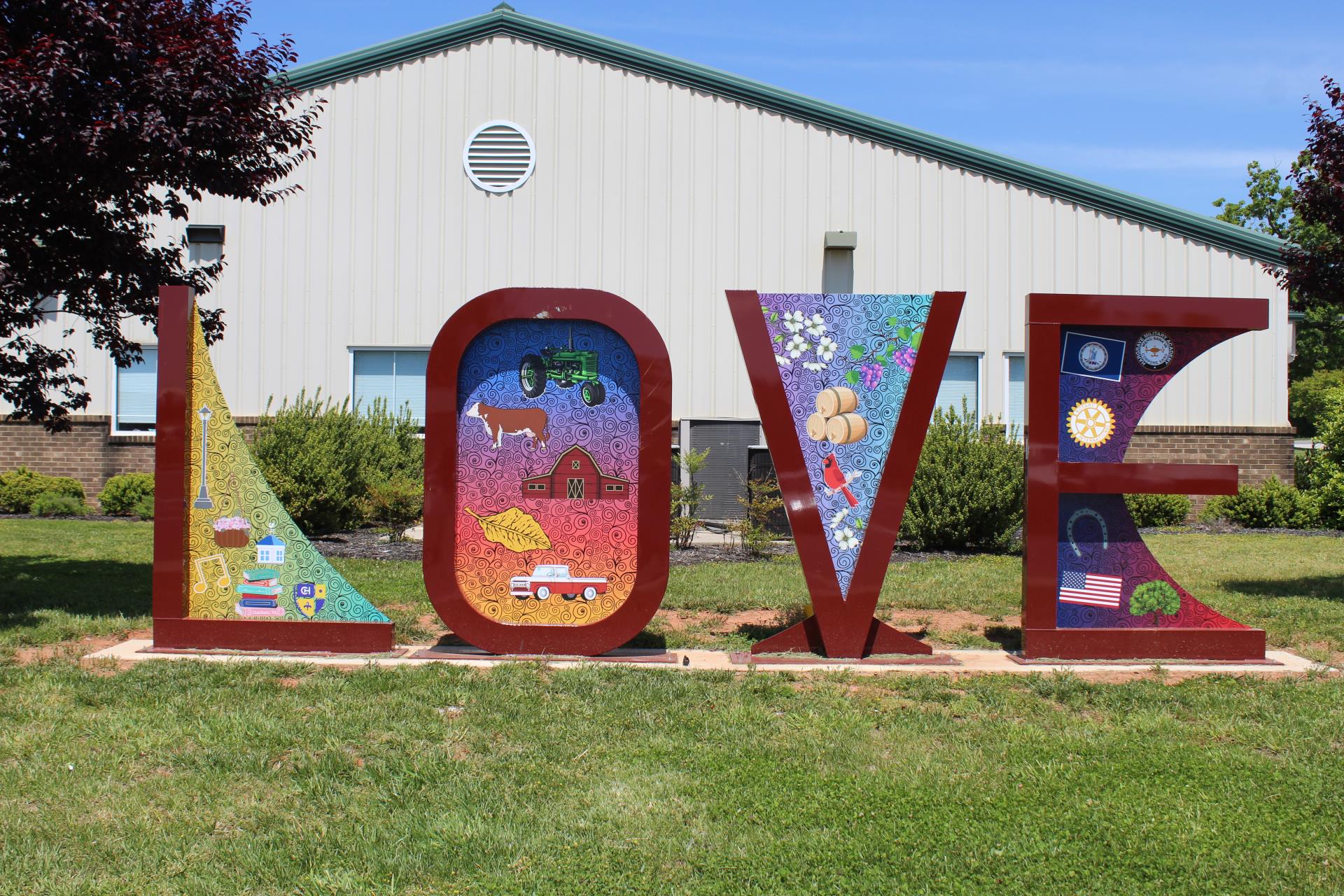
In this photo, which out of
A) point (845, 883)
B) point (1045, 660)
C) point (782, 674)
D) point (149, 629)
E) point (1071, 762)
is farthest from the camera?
point (149, 629)

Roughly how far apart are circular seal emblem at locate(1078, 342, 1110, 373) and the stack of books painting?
17.7 feet

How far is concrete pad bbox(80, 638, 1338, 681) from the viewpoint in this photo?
657 centimetres

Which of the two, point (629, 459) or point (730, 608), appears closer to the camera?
point (629, 459)

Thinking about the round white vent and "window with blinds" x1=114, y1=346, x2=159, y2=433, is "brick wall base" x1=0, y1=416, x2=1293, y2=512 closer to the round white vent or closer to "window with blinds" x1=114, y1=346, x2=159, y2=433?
"window with blinds" x1=114, y1=346, x2=159, y2=433

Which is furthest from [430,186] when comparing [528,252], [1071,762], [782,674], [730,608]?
[1071,762]

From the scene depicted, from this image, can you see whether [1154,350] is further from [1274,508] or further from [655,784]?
[1274,508]

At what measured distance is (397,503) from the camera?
44.2ft

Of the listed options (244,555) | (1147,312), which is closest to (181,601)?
(244,555)

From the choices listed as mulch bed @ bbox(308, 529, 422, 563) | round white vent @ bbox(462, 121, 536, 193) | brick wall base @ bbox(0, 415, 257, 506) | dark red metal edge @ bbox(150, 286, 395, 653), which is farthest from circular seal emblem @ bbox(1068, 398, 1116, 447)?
brick wall base @ bbox(0, 415, 257, 506)

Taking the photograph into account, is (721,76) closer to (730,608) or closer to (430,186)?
(430,186)

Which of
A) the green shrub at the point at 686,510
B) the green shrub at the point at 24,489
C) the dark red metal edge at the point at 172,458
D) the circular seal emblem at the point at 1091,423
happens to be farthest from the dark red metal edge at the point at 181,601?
the green shrub at the point at 24,489

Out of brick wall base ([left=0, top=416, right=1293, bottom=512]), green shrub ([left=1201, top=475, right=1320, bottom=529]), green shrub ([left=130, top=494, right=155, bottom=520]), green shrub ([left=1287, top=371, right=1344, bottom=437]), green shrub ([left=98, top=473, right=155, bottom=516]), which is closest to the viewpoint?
green shrub ([left=130, top=494, right=155, bottom=520])

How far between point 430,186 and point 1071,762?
49.4ft

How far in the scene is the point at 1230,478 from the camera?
6797 mm
